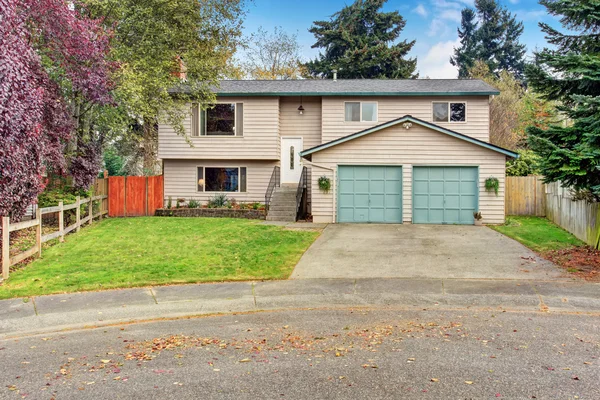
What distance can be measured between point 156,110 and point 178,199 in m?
4.82

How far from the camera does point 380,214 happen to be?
1856 cm

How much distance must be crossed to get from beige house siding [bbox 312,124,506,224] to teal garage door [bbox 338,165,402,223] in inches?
10.1

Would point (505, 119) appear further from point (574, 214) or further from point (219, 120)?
point (219, 120)

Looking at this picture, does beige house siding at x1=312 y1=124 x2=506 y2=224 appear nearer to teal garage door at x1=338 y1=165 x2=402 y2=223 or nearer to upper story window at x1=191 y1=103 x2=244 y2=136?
teal garage door at x1=338 y1=165 x2=402 y2=223

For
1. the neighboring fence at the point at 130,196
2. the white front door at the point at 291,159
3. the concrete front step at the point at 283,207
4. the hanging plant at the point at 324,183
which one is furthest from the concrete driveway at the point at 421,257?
the neighboring fence at the point at 130,196

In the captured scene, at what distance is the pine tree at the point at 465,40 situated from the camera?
49.0m

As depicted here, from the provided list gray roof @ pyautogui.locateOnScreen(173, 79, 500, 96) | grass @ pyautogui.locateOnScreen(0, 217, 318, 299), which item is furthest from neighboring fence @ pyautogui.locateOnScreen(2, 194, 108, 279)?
gray roof @ pyautogui.locateOnScreen(173, 79, 500, 96)

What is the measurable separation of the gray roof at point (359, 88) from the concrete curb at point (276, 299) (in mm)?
13295

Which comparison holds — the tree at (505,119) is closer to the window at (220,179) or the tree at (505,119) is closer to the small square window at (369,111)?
the small square window at (369,111)

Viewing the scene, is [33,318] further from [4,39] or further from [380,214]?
[380,214]

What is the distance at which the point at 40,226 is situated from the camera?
35.8 ft

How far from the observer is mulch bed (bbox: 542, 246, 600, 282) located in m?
9.41

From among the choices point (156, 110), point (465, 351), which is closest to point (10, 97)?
point (156, 110)

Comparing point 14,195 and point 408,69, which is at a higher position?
point 408,69
